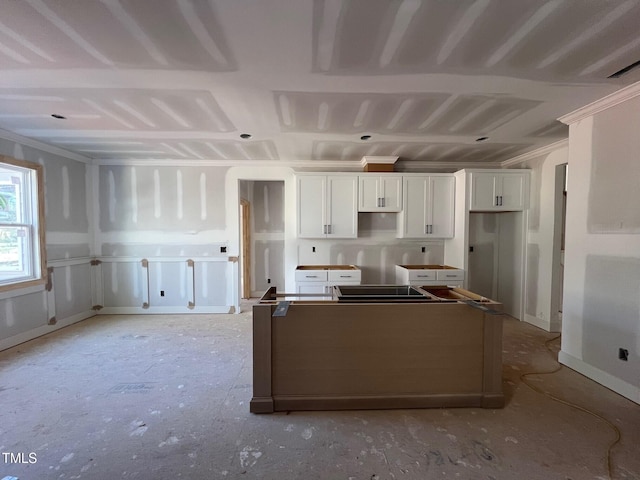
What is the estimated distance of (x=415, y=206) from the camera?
4207 millimetres

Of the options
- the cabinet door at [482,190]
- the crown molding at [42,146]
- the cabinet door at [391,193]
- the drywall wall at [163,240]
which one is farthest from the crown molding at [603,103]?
the crown molding at [42,146]

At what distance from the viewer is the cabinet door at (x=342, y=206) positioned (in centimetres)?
416

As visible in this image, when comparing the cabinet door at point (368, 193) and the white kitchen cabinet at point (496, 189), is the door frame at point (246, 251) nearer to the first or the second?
the cabinet door at point (368, 193)

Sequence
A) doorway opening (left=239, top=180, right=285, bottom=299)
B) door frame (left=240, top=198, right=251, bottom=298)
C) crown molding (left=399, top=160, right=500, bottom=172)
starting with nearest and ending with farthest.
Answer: crown molding (left=399, top=160, right=500, bottom=172) → door frame (left=240, top=198, right=251, bottom=298) → doorway opening (left=239, top=180, right=285, bottom=299)

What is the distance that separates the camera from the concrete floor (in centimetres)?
158

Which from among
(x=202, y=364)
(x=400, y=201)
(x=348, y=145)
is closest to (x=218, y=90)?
(x=348, y=145)

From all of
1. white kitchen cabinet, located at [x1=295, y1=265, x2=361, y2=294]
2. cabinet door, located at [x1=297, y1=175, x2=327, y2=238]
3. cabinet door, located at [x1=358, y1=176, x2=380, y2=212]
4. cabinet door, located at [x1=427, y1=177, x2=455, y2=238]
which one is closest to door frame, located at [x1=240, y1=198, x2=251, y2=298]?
cabinet door, located at [x1=297, y1=175, x2=327, y2=238]

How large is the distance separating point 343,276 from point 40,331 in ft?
13.3

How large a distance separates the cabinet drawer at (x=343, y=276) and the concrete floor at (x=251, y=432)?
66.9 inches

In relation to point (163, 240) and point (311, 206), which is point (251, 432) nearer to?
point (311, 206)

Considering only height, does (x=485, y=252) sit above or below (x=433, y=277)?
above

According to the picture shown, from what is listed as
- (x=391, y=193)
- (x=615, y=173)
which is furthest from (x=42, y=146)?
(x=615, y=173)

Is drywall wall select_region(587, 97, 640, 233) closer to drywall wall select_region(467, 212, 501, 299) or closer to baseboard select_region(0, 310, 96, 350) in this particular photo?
drywall wall select_region(467, 212, 501, 299)

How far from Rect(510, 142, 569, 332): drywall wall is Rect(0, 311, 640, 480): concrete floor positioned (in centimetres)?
129
